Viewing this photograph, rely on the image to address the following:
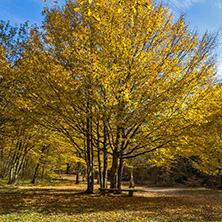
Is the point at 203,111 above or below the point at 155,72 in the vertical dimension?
below

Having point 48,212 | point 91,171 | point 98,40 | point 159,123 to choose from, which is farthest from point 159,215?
point 98,40

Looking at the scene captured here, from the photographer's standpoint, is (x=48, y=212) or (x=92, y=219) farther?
(x=48, y=212)

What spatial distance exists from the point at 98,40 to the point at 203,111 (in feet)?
17.0

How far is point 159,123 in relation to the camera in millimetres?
7047

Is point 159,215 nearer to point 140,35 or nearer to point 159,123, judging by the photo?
point 159,123

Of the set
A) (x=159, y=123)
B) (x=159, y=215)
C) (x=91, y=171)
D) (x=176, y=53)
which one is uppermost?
(x=176, y=53)

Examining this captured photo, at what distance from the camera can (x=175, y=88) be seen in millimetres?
6531

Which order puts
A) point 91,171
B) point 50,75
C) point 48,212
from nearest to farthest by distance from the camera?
point 48,212 < point 50,75 < point 91,171

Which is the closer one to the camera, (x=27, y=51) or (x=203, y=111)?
(x=203, y=111)

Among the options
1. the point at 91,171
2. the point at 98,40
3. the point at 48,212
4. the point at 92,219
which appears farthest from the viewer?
the point at 91,171

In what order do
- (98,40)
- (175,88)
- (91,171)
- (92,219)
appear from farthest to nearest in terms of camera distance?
(91,171), (98,40), (175,88), (92,219)

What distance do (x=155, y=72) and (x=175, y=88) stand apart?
0.98m

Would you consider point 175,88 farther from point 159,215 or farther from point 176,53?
point 159,215

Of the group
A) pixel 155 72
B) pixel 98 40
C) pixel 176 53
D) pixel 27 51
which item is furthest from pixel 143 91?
pixel 27 51
